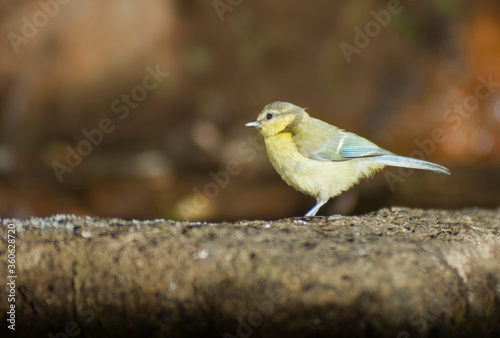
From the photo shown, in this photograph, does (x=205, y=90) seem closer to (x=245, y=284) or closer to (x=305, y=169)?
(x=305, y=169)

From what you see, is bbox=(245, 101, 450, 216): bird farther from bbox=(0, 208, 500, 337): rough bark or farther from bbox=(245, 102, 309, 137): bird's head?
bbox=(0, 208, 500, 337): rough bark

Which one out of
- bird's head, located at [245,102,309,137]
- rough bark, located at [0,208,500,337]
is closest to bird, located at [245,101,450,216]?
bird's head, located at [245,102,309,137]

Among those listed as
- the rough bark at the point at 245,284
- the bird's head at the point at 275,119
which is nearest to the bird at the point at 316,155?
the bird's head at the point at 275,119

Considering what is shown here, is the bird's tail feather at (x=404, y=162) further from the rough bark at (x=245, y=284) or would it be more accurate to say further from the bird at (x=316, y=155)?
the rough bark at (x=245, y=284)

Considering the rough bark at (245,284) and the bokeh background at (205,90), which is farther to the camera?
the bokeh background at (205,90)

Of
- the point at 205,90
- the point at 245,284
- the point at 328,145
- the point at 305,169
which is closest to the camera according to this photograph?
the point at 245,284

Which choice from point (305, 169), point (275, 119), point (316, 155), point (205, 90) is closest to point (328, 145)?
point (316, 155)
